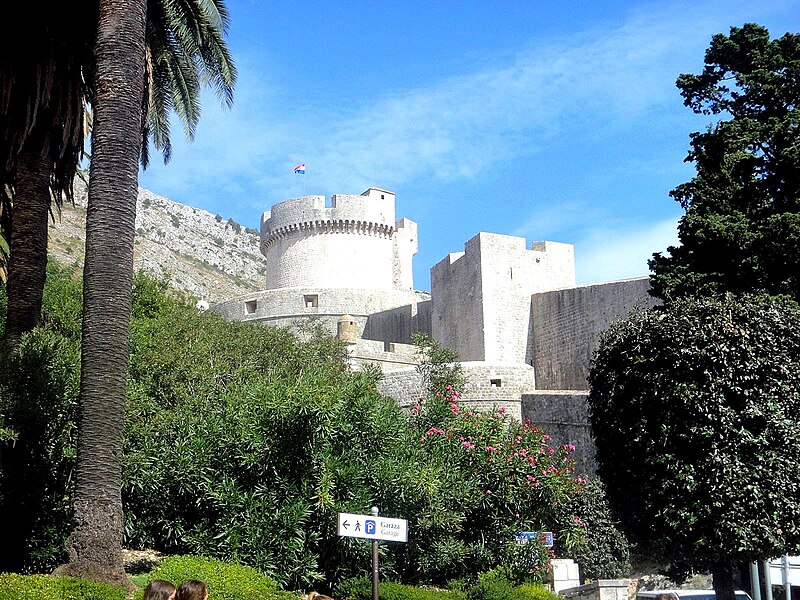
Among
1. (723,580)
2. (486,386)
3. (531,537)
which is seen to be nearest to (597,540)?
(723,580)

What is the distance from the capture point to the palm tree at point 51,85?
13.1 metres

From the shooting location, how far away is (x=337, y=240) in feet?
145

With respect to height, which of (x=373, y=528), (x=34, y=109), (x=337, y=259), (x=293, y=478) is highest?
(x=337, y=259)

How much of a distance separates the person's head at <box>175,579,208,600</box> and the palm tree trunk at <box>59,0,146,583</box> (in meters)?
4.49

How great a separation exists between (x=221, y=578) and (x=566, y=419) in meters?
15.9

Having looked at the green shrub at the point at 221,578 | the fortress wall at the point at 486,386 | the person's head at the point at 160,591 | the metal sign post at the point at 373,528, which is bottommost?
the green shrub at the point at 221,578

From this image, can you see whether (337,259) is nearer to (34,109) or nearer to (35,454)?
(34,109)

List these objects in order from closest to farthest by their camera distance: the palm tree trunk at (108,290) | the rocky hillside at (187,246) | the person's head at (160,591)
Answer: the person's head at (160,591) < the palm tree trunk at (108,290) < the rocky hillside at (187,246)

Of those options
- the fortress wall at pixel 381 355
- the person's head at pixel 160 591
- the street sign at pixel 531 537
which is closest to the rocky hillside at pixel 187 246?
the fortress wall at pixel 381 355

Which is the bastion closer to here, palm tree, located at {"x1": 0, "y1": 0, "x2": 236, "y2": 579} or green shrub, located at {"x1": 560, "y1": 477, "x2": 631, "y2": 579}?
green shrub, located at {"x1": 560, "y1": 477, "x2": 631, "y2": 579}

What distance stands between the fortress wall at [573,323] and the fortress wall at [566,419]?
3904 millimetres

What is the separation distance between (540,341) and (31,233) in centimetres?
2110

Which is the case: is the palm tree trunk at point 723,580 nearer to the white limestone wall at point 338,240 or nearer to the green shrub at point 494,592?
the green shrub at point 494,592

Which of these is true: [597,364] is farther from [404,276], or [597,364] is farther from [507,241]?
[404,276]
